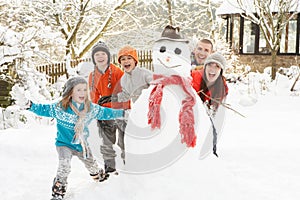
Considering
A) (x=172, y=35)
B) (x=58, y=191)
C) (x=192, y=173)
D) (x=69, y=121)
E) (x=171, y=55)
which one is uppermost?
(x=172, y=35)

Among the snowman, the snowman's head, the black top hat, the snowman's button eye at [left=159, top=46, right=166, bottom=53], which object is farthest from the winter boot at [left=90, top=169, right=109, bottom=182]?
the black top hat

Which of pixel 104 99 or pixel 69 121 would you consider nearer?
pixel 69 121

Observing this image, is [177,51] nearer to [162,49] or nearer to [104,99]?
[162,49]

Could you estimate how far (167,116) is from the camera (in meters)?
3.19

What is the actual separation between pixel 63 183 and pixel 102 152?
843 mm

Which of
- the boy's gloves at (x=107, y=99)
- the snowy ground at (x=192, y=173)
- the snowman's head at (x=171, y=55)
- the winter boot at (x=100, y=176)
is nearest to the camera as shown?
the snowy ground at (x=192, y=173)

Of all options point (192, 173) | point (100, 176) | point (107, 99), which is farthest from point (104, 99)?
point (192, 173)

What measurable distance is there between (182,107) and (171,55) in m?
0.48

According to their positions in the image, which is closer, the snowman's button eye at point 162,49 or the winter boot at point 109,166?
the snowman's button eye at point 162,49

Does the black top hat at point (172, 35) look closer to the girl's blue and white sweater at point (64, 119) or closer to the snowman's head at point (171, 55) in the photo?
the snowman's head at point (171, 55)

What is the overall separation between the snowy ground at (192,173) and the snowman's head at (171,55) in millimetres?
751

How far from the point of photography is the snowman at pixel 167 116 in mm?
3145


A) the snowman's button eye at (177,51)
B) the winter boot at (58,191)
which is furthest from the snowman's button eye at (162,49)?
the winter boot at (58,191)

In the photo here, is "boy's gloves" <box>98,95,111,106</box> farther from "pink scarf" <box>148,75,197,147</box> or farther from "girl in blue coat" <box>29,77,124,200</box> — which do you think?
"pink scarf" <box>148,75,197,147</box>
